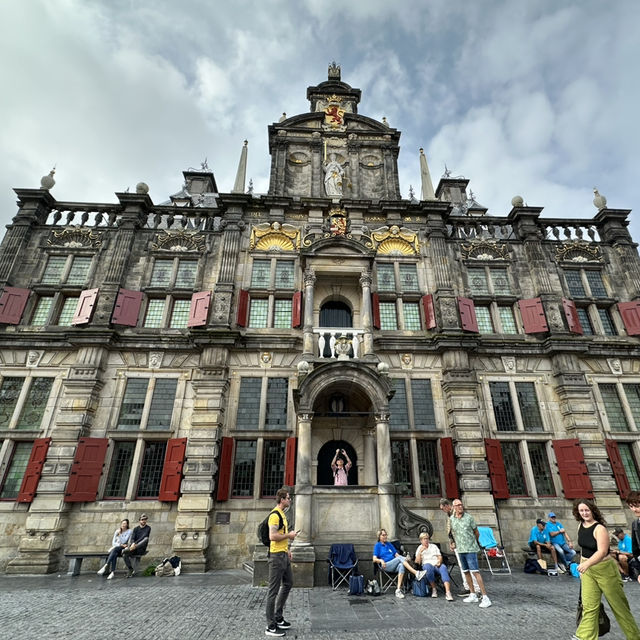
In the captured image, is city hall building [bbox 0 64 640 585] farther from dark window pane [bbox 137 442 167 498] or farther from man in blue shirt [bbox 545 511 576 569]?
man in blue shirt [bbox 545 511 576 569]

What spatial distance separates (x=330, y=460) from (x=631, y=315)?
15.7 m

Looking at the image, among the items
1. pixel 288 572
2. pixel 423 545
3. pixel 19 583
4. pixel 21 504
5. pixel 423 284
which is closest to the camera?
pixel 288 572

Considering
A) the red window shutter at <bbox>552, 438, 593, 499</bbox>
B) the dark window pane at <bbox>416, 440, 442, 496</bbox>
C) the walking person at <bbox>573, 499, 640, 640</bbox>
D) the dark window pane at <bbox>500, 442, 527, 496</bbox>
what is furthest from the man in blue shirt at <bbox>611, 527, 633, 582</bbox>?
the dark window pane at <bbox>416, 440, 442, 496</bbox>

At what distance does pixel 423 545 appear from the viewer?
357 inches

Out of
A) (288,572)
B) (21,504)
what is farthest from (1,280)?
(288,572)

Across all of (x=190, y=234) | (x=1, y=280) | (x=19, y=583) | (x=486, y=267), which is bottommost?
(x=19, y=583)

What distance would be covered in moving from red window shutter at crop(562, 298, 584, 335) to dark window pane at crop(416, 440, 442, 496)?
8521mm

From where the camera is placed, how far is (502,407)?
15930 millimetres

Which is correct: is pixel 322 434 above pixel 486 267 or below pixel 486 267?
below

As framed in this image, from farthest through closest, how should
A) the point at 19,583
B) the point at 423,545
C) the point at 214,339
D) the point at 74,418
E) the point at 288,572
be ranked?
the point at 214,339
the point at 74,418
the point at 19,583
the point at 423,545
the point at 288,572

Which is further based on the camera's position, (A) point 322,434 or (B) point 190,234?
(B) point 190,234

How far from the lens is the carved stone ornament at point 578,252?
63.7 ft

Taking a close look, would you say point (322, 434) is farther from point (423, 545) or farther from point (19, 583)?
point (19, 583)

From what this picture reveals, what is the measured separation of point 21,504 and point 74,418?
3267 mm
